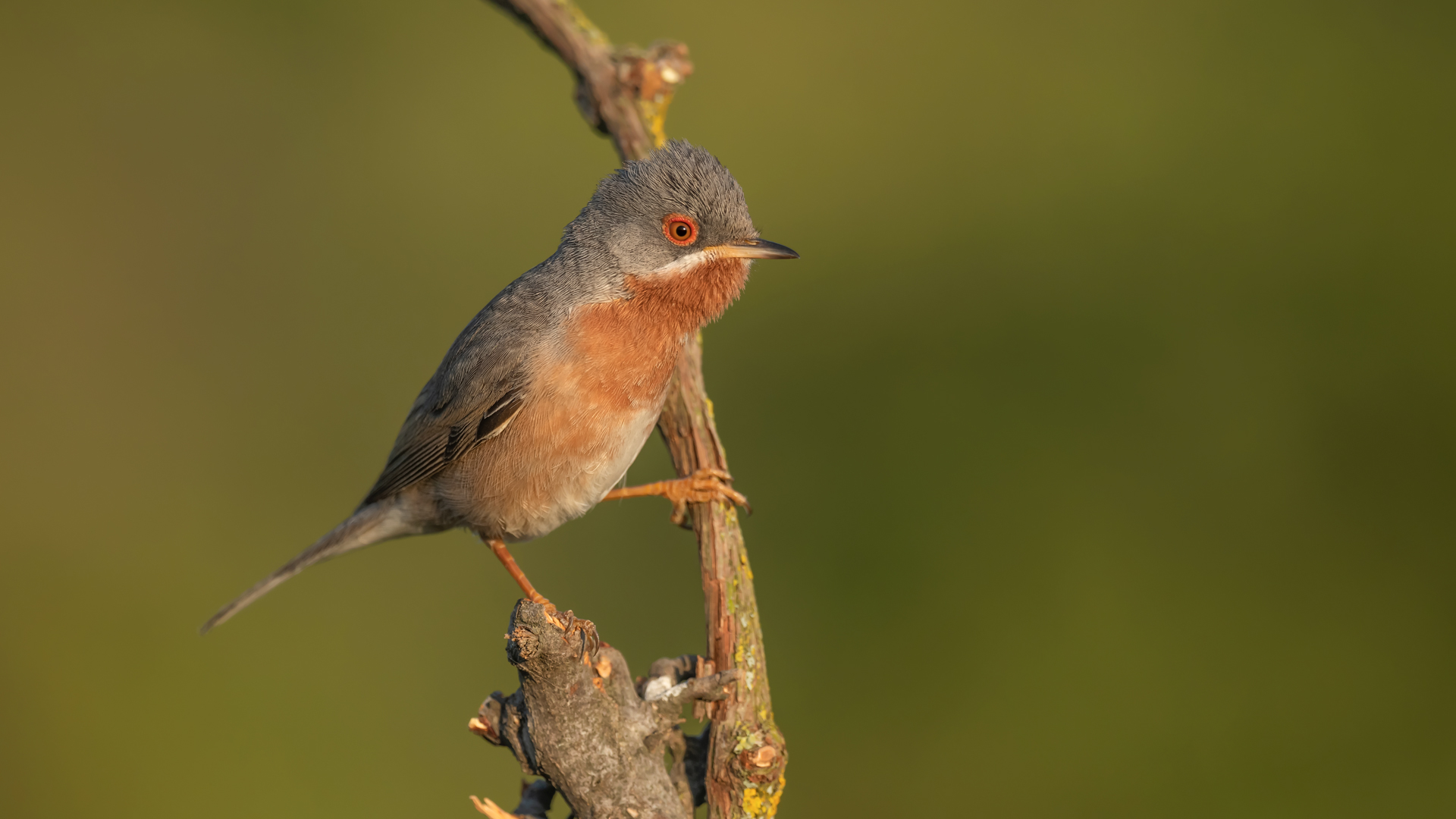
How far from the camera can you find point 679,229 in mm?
3473

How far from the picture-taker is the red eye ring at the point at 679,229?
11.3ft

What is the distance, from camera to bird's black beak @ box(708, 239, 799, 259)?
341 cm

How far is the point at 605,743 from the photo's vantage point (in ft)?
9.46

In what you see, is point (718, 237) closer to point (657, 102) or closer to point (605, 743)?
point (657, 102)

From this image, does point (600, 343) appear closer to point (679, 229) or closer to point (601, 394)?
point (601, 394)

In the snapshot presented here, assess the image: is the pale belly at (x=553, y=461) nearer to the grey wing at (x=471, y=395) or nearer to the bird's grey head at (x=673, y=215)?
the grey wing at (x=471, y=395)

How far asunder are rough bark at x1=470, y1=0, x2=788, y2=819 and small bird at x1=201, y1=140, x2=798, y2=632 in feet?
0.76

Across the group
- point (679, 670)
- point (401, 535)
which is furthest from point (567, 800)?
point (401, 535)

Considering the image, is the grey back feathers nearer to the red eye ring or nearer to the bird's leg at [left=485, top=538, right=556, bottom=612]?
the red eye ring

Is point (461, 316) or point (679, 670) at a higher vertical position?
point (461, 316)

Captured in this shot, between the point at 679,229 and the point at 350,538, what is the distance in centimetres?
186

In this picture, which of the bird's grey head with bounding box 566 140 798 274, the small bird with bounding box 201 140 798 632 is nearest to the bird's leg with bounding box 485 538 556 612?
the small bird with bounding box 201 140 798 632

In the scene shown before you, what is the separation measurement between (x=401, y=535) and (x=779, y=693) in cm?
222

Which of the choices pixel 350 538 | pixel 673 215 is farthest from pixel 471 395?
pixel 673 215
